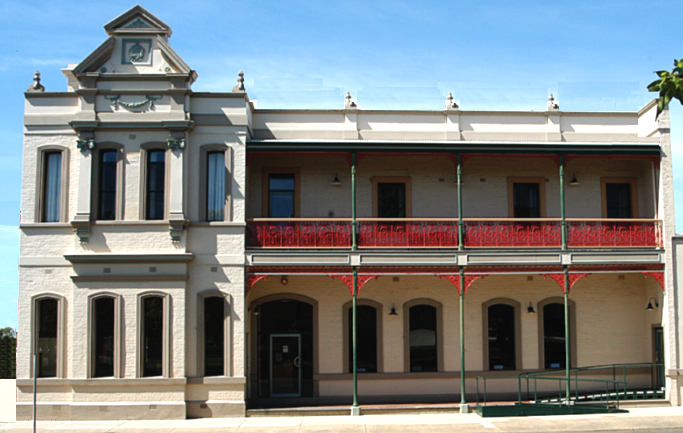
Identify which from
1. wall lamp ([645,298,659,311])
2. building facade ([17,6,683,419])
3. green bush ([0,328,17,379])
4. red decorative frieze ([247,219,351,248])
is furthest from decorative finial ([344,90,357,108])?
green bush ([0,328,17,379])

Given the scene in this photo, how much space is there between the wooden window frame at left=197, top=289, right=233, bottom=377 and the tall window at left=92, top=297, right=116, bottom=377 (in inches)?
88.2

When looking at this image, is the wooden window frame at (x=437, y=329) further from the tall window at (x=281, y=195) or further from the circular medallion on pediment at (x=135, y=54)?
the circular medallion on pediment at (x=135, y=54)

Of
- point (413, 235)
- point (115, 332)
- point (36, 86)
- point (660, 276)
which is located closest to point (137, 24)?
point (36, 86)

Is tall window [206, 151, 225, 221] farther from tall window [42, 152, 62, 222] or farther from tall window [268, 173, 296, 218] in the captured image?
tall window [42, 152, 62, 222]

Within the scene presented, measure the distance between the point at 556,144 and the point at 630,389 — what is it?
7.55 meters

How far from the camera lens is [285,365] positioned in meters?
20.1

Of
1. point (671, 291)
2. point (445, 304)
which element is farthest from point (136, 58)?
point (671, 291)

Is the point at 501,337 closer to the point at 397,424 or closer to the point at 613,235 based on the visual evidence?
the point at 613,235

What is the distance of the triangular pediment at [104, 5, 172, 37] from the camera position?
1906cm

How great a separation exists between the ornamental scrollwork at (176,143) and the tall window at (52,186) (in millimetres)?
3093

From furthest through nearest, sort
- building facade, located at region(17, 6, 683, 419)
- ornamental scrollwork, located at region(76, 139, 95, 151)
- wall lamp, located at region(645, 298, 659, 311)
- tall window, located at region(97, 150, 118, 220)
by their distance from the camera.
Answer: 1. wall lamp, located at region(645, 298, 659, 311)
2. tall window, located at region(97, 150, 118, 220)
3. ornamental scrollwork, located at region(76, 139, 95, 151)
4. building facade, located at region(17, 6, 683, 419)

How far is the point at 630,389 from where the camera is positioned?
20.4 metres

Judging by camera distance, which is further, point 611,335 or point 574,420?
point 611,335

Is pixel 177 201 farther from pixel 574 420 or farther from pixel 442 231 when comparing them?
pixel 574 420
